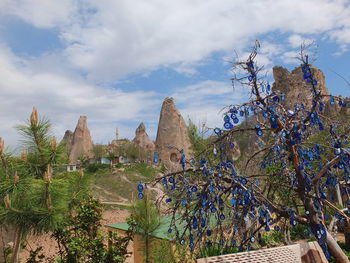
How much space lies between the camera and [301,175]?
2.83m

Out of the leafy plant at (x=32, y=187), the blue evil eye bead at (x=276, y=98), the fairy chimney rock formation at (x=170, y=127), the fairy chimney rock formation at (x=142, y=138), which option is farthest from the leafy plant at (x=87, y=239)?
the fairy chimney rock formation at (x=142, y=138)

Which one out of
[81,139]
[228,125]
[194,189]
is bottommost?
[194,189]

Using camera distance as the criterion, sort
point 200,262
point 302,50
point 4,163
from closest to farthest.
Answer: point 200,262, point 302,50, point 4,163

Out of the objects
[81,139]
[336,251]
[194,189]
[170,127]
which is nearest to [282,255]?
[336,251]

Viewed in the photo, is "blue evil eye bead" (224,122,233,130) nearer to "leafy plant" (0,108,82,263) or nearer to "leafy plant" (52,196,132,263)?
"leafy plant" (0,108,82,263)

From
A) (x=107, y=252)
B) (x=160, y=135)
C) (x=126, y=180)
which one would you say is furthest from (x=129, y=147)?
(x=107, y=252)

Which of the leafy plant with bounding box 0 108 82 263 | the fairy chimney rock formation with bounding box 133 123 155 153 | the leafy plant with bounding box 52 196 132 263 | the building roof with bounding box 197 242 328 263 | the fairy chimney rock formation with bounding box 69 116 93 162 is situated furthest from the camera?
the fairy chimney rock formation with bounding box 133 123 155 153

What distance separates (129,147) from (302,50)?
40379mm

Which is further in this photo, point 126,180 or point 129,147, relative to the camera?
point 129,147

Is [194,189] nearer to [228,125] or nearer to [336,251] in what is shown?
[228,125]

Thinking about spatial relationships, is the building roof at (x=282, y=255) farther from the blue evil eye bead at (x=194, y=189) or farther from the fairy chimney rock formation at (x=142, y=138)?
the fairy chimney rock formation at (x=142, y=138)

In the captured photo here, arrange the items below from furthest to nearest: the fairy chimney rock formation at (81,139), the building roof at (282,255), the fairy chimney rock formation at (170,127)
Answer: the fairy chimney rock formation at (81,139) → the fairy chimney rock formation at (170,127) → the building roof at (282,255)

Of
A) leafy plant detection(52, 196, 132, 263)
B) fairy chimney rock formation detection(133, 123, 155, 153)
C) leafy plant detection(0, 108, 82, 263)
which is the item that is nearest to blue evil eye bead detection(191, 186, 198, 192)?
leafy plant detection(0, 108, 82, 263)

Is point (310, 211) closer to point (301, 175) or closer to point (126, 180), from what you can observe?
point (301, 175)
